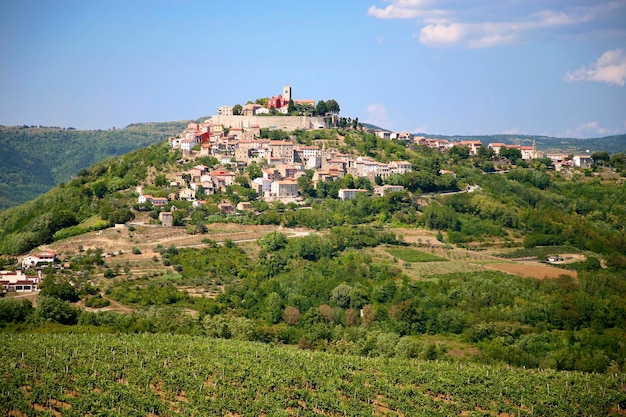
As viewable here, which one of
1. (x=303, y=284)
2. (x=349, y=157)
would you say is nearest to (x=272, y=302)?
(x=303, y=284)

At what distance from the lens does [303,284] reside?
43281 mm

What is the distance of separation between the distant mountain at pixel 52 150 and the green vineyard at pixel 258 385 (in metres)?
79.6

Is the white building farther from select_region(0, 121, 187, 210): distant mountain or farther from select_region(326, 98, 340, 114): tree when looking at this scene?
select_region(0, 121, 187, 210): distant mountain

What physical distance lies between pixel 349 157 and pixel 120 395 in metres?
40.3

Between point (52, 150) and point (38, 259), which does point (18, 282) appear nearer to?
point (38, 259)

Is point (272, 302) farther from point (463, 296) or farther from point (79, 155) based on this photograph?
point (79, 155)

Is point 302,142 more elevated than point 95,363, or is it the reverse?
point 302,142

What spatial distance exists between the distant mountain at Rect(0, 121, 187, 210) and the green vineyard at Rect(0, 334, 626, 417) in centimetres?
7965

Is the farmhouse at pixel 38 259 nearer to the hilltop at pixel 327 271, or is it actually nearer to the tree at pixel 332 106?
the hilltop at pixel 327 271

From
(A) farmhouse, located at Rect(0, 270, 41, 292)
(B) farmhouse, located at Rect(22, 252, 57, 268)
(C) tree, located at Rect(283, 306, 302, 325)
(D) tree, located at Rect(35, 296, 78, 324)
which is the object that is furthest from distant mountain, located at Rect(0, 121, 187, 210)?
(C) tree, located at Rect(283, 306, 302, 325)

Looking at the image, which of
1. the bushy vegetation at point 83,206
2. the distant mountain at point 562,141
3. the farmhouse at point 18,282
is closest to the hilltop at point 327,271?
the bushy vegetation at point 83,206

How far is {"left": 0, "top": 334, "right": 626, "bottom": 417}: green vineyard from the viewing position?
24406 millimetres

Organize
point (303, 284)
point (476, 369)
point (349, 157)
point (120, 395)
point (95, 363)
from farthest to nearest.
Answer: point (349, 157) → point (303, 284) → point (476, 369) → point (95, 363) → point (120, 395)

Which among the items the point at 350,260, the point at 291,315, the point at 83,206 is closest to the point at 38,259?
the point at 83,206
